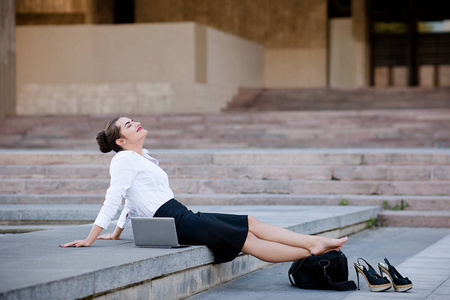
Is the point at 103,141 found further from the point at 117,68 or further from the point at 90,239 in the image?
the point at 117,68

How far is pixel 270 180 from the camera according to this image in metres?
11.3

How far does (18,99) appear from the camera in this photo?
19.7m

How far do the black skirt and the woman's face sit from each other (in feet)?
1.70

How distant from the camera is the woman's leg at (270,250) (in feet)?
18.7

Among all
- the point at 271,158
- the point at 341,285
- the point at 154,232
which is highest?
the point at 271,158

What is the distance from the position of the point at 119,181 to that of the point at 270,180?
591 cm

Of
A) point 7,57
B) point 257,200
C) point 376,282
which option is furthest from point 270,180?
point 7,57

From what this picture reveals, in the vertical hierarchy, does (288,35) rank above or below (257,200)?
above

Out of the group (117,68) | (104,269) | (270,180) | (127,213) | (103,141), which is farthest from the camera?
(117,68)

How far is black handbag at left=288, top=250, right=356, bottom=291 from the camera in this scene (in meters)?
5.68

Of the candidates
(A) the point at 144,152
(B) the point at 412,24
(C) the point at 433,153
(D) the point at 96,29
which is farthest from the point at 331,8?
(A) the point at 144,152

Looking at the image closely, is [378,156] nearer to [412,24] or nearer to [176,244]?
[176,244]

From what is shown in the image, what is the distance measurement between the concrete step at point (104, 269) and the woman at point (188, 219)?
15 centimetres

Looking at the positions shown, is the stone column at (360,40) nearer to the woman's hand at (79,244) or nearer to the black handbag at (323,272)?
the black handbag at (323,272)
